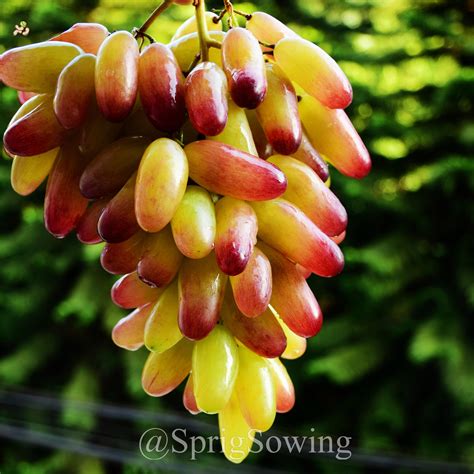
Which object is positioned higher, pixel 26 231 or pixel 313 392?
pixel 26 231

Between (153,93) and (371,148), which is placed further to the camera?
(371,148)

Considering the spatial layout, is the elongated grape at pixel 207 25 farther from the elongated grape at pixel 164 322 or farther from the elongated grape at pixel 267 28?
the elongated grape at pixel 164 322

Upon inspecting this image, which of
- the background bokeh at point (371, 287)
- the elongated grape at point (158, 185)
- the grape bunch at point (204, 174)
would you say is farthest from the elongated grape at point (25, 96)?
the background bokeh at point (371, 287)

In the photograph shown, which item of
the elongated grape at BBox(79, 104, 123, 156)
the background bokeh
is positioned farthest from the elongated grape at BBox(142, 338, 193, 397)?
the background bokeh

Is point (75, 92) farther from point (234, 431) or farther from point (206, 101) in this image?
point (234, 431)

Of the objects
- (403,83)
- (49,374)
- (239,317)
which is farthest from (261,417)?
(49,374)

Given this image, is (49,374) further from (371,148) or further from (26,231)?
(371,148)
